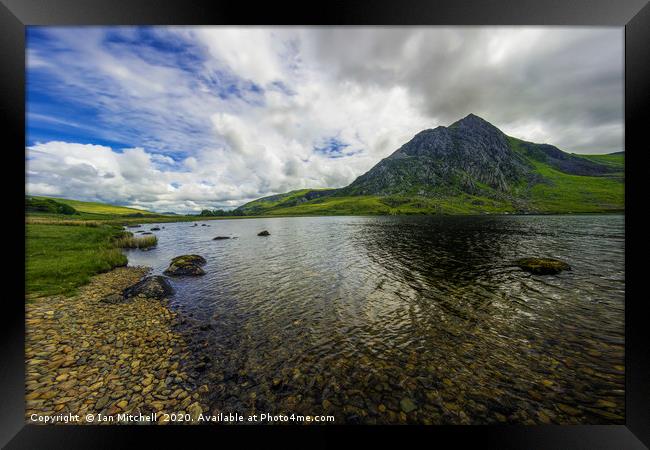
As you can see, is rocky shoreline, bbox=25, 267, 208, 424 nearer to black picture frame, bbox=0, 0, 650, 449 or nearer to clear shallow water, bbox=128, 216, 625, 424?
clear shallow water, bbox=128, 216, 625, 424

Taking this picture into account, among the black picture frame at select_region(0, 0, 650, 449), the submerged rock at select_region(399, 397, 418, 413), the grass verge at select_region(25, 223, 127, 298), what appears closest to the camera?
the black picture frame at select_region(0, 0, 650, 449)

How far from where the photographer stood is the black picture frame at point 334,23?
4.43m

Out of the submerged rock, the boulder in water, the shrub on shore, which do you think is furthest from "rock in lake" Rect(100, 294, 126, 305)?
the shrub on shore

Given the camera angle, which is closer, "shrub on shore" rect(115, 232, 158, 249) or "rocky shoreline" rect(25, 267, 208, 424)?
"rocky shoreline" rect(25, 267, 208, 424)

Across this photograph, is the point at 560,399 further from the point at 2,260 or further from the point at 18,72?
the point at 18,72

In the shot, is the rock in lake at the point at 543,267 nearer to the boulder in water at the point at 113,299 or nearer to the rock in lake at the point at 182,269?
the rock in lake at the point at 182,269

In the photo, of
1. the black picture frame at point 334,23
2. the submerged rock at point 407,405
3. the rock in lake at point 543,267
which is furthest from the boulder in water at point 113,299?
the rock in lake at point 543,267

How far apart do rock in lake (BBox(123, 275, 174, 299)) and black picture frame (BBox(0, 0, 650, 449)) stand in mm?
8859

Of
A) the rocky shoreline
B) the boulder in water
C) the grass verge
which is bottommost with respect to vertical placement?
the rocky shoreline

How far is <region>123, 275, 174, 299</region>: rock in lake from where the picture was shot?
41.8ft

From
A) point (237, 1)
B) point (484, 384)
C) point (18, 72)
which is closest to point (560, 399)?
point (484, 384)

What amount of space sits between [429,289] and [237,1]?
17.1m

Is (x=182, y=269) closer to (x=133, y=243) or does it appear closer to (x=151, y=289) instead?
(x=151, y=289)

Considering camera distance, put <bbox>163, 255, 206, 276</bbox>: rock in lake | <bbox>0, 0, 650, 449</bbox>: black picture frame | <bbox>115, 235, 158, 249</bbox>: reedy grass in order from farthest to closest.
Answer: <bbox>115, 235, 158, 249</bbox>: reedy grass
<bbox>163, 255, 206, 276</bbox>: rock in lake
<bbox>0, 0, 650, 449</bbox>: black picture frame
